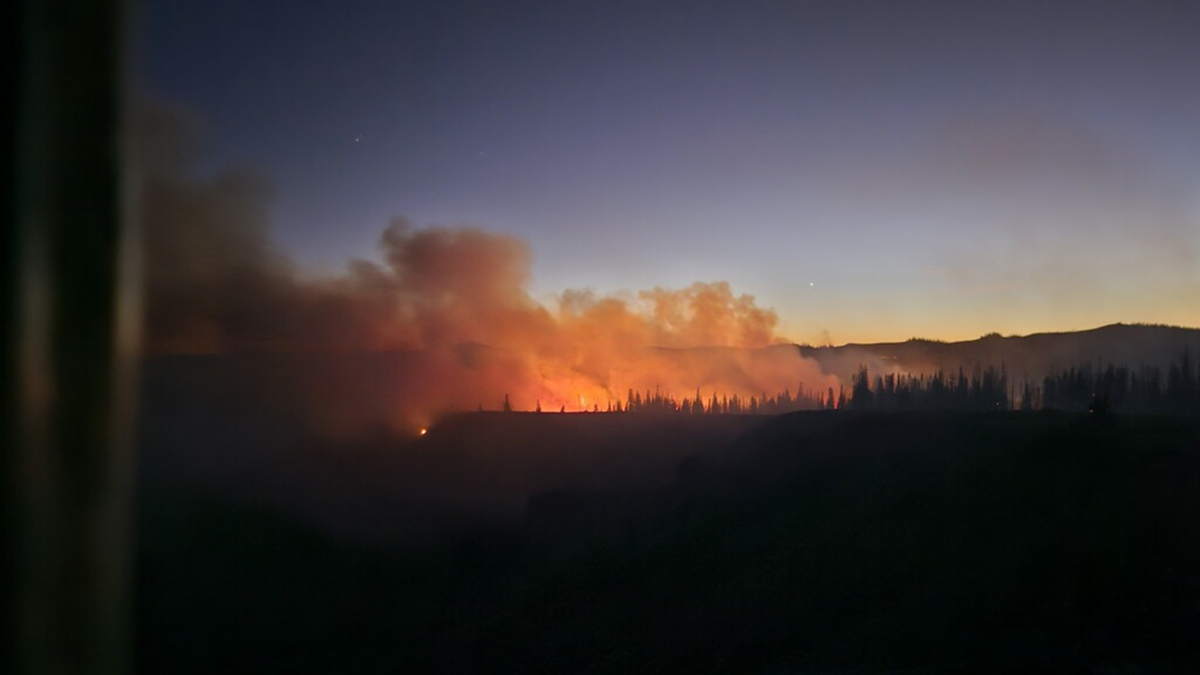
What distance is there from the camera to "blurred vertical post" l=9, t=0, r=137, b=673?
1.29m

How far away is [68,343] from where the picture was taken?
1.36 meters

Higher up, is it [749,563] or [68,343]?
[68,343]

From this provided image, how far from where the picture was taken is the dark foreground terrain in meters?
26.4

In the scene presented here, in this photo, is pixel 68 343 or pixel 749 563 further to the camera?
pixel 749 563

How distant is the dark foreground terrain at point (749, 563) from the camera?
2642 centimetres

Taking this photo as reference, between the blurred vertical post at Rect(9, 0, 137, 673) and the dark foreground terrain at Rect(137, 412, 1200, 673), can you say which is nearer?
the blurred vertical post at Rect(9, 0, 137, 673)

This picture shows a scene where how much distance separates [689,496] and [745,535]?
8288 mm

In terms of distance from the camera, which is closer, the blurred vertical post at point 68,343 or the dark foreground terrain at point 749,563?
the blurred vertical post at point 68,343

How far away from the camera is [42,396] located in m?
1.32

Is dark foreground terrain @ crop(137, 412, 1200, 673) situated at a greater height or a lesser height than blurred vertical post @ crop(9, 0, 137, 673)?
lesser

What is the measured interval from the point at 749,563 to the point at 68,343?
37.6 metres

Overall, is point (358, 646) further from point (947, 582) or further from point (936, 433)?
point (936, 433)

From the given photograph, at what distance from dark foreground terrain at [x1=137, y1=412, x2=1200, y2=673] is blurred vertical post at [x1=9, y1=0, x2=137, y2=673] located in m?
24.8

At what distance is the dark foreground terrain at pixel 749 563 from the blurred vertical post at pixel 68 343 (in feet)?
81.3
